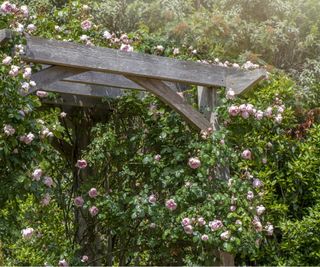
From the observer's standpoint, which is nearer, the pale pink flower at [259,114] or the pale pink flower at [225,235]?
the pale pink flower at [225,235]

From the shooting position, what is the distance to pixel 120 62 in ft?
13.5

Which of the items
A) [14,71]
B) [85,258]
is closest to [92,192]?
[85,258]

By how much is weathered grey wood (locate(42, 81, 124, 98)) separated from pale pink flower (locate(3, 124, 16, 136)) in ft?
3.89

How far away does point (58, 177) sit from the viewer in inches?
215

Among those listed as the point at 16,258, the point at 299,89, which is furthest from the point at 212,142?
the point at 16,258

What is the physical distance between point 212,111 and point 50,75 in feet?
3.92

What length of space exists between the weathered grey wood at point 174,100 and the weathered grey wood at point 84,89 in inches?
30.6

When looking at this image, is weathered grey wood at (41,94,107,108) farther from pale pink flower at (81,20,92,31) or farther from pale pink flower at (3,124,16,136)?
pale pink flower at (3,124,16,136)

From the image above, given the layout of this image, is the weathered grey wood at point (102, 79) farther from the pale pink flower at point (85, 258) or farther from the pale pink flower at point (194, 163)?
the pale pink flower at point (85, 258)

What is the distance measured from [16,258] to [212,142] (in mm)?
A: 3839

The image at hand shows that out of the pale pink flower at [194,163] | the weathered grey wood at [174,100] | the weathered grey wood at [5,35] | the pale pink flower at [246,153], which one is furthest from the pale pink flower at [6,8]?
the pale pink flower at [246,153]

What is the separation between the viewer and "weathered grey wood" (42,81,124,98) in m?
4.85

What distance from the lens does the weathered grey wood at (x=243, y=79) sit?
14.8 ft

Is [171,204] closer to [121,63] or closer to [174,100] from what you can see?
[174,100]
